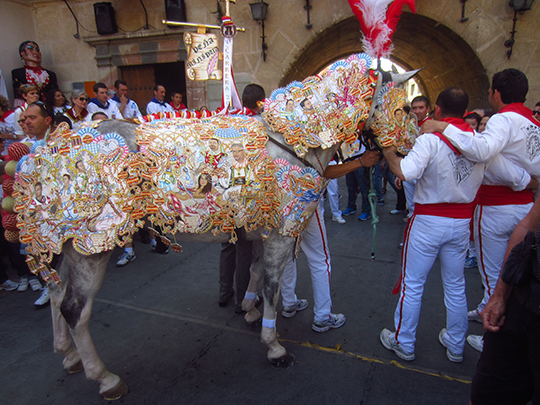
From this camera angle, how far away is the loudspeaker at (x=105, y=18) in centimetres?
777

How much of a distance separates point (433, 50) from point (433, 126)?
8723 mm

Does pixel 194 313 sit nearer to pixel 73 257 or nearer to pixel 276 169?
pixel 73 257

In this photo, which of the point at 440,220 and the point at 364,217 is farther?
the point at 364,217

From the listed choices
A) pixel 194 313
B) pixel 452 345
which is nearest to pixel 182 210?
pixel 194 313

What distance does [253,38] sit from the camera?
25.3 ft

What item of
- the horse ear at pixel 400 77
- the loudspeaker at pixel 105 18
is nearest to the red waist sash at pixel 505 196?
the horse ear at pixel 400 77

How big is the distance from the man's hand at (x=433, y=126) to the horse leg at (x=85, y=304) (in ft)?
7.96

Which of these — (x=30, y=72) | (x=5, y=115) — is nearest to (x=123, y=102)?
(x=5, y=115)

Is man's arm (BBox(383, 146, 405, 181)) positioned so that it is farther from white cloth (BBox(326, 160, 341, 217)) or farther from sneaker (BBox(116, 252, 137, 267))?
sneaker (BBox(116, 252, 137, 267))

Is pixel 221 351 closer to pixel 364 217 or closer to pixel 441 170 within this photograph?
pixel 441 170

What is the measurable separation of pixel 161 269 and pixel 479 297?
13.2 feet

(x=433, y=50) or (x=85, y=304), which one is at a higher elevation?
(x=433, y=50)

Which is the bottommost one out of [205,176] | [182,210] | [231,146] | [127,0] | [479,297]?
[479,297]

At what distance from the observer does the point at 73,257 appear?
2105mm
